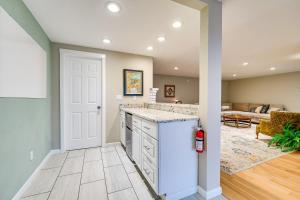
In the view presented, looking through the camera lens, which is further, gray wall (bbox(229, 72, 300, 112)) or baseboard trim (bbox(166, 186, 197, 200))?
gray wall (bbox(229, 72, 300, 112))

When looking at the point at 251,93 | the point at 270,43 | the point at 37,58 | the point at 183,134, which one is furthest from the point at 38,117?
the point at 251,93

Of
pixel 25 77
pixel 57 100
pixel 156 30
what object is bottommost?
pixel 57 100

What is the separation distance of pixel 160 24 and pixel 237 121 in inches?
193

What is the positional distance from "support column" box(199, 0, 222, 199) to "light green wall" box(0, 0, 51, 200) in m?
2.09

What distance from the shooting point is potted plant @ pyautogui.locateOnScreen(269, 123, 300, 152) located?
9.97ft

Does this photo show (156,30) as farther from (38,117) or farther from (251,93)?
(251,93)

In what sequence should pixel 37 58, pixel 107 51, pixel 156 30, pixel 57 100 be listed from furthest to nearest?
pixel 107 51 < pixel 57 100 < pixel 156 30 < pixel 37 58

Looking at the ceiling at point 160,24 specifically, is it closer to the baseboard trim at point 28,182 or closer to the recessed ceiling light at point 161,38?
the recessed ceiling light at point 161,38

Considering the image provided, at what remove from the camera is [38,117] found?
85.1 inches

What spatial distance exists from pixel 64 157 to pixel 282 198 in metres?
3.42

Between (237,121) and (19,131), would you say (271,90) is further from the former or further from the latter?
(19,131)

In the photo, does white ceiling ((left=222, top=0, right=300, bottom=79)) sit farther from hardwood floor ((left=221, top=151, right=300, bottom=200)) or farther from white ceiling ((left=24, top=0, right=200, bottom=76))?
hardwood floor ((left=221, top=151, right=300, bottom=200))

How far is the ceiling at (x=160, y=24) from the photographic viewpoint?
5.65 feet

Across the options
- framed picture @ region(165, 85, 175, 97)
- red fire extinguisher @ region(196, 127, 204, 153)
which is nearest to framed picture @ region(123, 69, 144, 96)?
red fire extinguisher @ region(196, 127, 204, 153)
